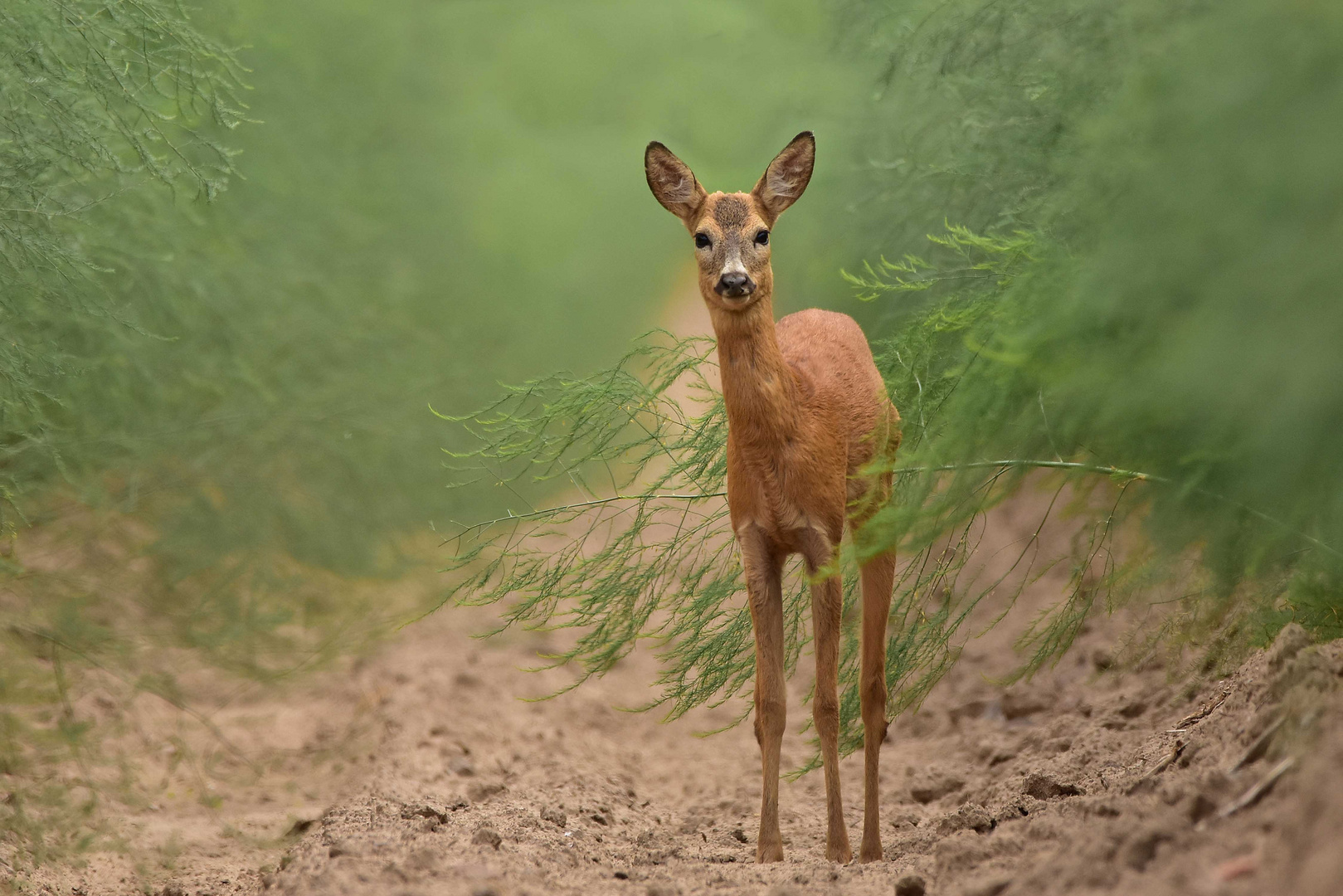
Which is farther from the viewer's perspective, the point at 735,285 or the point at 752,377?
the point at 752,377

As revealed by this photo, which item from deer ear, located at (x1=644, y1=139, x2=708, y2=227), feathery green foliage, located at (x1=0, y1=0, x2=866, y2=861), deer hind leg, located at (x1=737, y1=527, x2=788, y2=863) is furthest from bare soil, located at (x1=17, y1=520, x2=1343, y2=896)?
deer ear, located at (x1=644, y1=139, x2=708, y2=227)

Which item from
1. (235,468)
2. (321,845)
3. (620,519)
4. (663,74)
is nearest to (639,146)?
(663,74)

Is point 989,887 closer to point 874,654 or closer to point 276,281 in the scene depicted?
point 874,654

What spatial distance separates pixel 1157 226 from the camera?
292 centimetres

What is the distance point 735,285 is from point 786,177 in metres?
0.70

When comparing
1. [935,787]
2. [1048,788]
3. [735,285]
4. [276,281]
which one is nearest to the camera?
[735,285]

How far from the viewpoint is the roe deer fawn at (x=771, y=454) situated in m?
4.59

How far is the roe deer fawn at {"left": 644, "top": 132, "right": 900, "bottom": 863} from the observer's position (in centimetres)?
459

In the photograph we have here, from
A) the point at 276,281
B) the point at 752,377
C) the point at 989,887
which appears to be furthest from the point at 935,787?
the point at 276,281

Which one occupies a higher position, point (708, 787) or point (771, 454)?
point (771, 454)

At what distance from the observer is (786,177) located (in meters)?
4.82

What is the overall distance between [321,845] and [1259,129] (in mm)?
4292

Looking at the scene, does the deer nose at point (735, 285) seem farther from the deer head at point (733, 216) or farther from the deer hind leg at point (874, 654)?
the deer hind leg at point (874, 654)

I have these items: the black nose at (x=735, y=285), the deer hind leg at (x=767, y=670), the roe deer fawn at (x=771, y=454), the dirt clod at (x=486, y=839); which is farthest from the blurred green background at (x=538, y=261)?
the dirt clod at (x=486, y=839)
